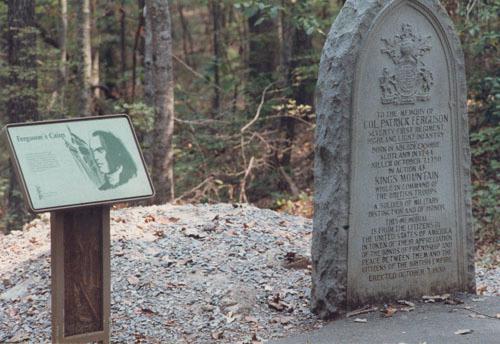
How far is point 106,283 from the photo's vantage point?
17.7 ft

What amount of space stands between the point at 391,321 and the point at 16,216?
7.77 meters

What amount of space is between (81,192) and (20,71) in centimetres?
759

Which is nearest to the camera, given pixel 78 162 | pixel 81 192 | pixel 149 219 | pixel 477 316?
pixel 81 192

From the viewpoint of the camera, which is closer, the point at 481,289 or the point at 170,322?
the point at 170,322

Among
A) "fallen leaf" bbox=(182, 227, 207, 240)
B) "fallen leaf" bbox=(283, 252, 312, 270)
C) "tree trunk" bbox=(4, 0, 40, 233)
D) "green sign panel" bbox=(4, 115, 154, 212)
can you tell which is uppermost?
"tree trunk" bbox=(4, 0, 40, 233)

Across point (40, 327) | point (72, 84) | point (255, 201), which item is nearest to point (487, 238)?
point (255, 201)

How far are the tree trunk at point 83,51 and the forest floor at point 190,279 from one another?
4.14 metres

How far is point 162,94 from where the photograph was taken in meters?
10.8

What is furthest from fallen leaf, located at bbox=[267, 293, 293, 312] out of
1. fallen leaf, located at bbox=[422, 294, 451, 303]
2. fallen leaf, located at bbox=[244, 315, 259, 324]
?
Answer: fallen leaf, located at bbox=[422, 294, 451, 303]

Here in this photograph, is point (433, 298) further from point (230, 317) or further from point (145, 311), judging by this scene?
point (145, 311)

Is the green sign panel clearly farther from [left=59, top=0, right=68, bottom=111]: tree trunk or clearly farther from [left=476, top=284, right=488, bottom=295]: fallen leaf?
[left=59, top=0, right=68, bottom=111]: tree trunk

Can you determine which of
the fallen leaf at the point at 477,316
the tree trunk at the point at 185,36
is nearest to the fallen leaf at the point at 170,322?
the fallen leaf at the point at 477,316

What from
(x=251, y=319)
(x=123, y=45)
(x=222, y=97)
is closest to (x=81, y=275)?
(x=251, y=319)

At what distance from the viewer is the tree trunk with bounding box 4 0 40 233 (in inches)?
483
